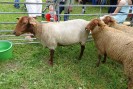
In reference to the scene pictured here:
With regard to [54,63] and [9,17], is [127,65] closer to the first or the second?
[54,63]

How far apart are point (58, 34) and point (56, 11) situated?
94 cm

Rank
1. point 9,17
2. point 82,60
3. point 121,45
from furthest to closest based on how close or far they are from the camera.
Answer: point 9,17
point 82,60
point 121,45

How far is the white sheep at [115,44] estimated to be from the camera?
390cm

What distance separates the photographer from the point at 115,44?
14.0 feet

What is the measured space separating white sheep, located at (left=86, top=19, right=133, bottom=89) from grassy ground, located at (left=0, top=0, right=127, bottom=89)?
493mm

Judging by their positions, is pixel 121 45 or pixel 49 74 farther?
pixel 49 74

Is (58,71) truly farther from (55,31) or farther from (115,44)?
(115,44)

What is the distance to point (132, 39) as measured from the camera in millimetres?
4129

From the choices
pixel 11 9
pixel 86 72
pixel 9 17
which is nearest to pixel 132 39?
pixel 86 72

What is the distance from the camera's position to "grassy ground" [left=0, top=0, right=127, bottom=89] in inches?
172

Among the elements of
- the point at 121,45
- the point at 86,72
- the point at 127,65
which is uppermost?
the point at 121,45

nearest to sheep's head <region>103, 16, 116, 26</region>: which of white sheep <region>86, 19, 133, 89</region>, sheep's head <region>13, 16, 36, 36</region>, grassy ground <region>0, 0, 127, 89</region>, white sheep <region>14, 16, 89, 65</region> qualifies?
white sheep <region>86, 19, 133, 89</region>

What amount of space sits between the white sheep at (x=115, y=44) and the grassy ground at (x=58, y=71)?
0.49m

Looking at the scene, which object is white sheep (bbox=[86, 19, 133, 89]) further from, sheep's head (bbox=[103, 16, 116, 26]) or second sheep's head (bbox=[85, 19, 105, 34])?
sheep's head (bbox=[103, 16, 116, 26])
